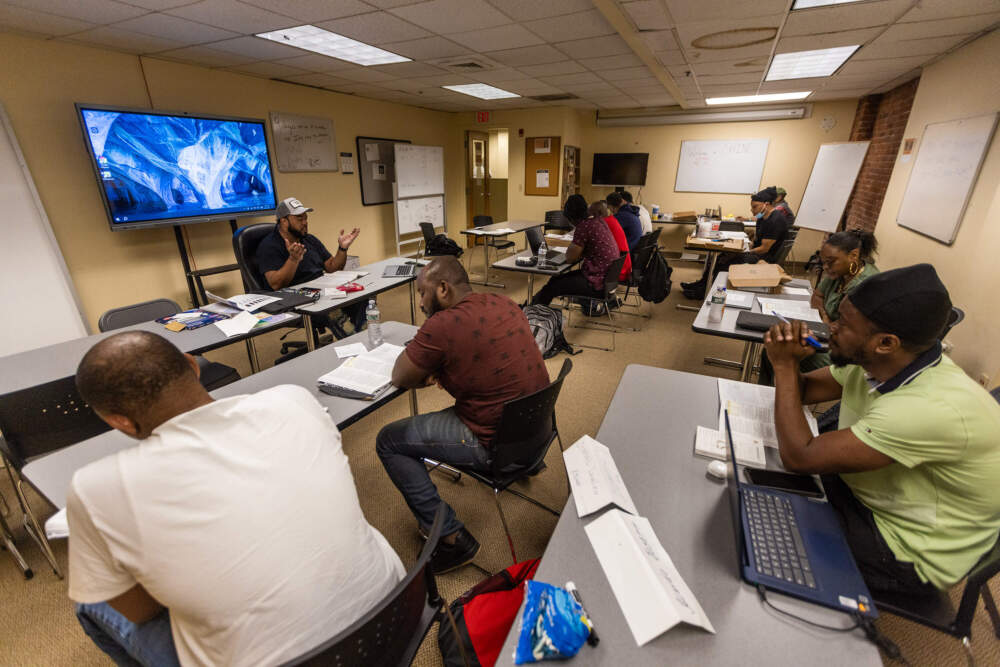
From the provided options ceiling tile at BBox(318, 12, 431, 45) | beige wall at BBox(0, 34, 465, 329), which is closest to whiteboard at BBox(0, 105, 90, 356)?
beige wall at BBox(0, 34, 465, 329)

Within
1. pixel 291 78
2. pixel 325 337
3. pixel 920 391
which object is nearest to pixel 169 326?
pixel 325 337

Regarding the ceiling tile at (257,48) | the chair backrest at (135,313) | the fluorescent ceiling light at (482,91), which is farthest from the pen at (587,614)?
the fluorescent ceiling light at (482,91)

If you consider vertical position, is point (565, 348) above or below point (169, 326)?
below

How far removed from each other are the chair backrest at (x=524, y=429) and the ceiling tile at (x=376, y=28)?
9.33 ft

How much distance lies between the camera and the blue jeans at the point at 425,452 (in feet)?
5.61

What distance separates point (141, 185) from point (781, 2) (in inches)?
202

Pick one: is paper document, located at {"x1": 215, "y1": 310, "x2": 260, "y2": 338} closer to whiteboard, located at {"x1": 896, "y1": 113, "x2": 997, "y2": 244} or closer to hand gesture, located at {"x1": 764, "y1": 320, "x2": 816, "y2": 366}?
hand gesture, located at {"x1": 764, "y1": 320, "x2": 816, "y2": 366}

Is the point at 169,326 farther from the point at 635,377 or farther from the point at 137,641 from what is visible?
the point at 635,377

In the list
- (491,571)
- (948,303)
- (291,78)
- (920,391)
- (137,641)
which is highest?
(291,78)

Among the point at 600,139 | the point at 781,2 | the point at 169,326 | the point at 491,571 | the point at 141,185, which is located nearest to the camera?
the point at 491,571

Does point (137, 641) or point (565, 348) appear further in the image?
point (565, 348)

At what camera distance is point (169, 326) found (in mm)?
2414

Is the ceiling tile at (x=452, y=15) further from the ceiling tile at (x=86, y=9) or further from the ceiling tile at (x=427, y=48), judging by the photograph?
the ceiling tile at (x=86, y=9)

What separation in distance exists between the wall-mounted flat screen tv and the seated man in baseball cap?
1484mm
